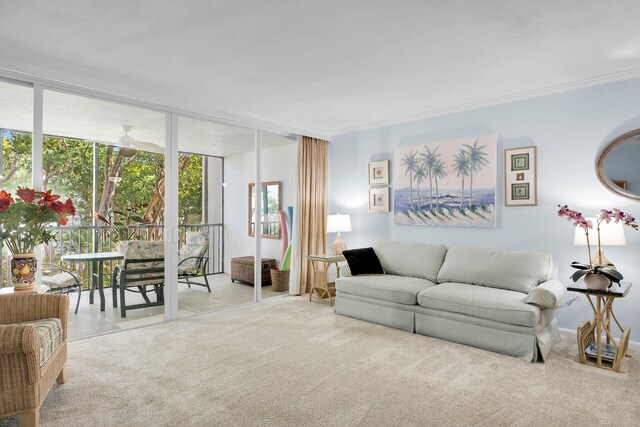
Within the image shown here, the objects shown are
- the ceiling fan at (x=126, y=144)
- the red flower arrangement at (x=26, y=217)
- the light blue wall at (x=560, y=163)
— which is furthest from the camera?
the ceiling fan at (x=126, y=144)

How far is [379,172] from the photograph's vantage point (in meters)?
5.47

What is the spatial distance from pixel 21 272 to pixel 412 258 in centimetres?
367

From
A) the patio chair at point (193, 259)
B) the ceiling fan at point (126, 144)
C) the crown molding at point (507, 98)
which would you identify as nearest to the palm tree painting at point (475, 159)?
the crown molding at point (507, 98)

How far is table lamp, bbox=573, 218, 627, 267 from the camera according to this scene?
3285mm

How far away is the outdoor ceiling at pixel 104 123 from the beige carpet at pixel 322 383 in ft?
6.38

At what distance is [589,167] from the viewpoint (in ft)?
12.5

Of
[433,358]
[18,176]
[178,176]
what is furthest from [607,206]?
[18,176]

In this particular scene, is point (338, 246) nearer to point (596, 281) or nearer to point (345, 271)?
point (345, 271)

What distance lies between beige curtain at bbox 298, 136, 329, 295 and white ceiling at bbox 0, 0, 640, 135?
1.44 m

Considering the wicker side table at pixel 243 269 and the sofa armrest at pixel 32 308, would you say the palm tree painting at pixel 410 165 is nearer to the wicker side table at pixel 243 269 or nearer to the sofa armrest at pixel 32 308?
the wicker side table at pixel 243 269

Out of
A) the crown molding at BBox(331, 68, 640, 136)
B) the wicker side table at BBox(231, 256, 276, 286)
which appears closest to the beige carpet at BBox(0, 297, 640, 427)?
the wicker side table at BBox(231, 256, 276, 286)

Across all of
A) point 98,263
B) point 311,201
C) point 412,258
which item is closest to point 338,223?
point 311,201

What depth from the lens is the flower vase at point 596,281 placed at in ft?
9.94

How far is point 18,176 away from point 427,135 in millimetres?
4307
